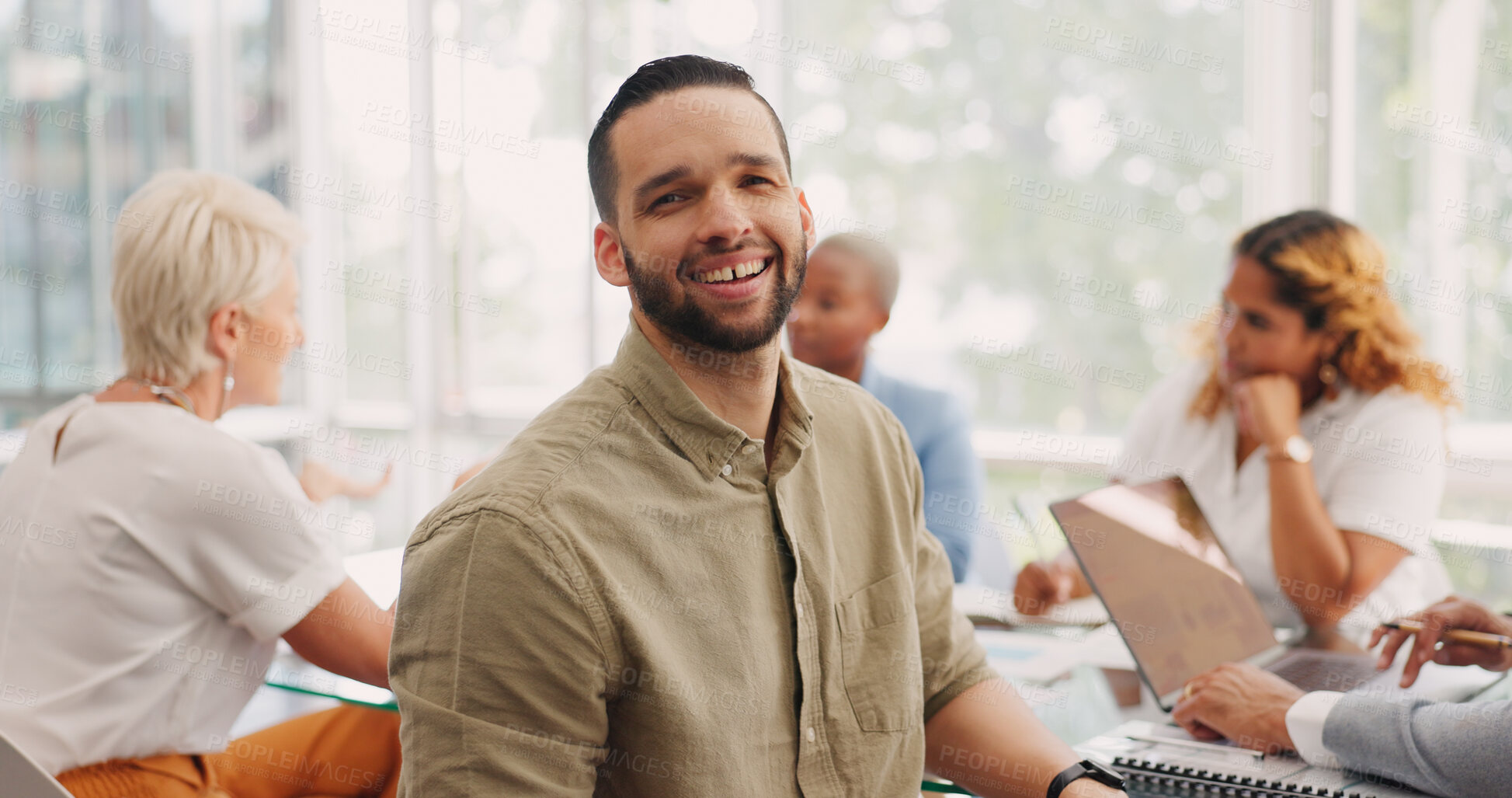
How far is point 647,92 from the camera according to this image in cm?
124

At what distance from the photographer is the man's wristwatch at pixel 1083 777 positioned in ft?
4.11

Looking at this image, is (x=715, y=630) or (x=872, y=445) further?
(x=872, y=445)

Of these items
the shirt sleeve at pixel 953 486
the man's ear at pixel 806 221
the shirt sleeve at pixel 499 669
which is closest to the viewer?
the shirt sleeve at pixel 499 669

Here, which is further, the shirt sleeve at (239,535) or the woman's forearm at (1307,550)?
the woman's forearm at (1307,550)

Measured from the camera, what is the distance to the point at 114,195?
12.7ft

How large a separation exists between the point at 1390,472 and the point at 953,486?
34.3 inches

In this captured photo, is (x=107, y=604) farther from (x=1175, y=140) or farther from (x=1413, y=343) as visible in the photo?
(x=1175, y=140)

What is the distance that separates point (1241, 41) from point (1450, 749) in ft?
9.91

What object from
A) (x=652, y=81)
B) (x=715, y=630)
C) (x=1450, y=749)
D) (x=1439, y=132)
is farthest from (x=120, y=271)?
(x=1439, y=132)

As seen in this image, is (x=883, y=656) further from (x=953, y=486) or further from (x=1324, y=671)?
(x=953, y=486)

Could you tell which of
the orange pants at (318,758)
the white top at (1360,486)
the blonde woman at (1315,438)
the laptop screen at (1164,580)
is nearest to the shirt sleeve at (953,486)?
the blonde woman at (1315,438)

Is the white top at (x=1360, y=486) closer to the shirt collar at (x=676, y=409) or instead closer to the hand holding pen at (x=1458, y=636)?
the hand holding pen at (x=1458, y=636)

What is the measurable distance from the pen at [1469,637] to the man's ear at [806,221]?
100cm

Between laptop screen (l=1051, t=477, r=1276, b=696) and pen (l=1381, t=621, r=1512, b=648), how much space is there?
229mm
